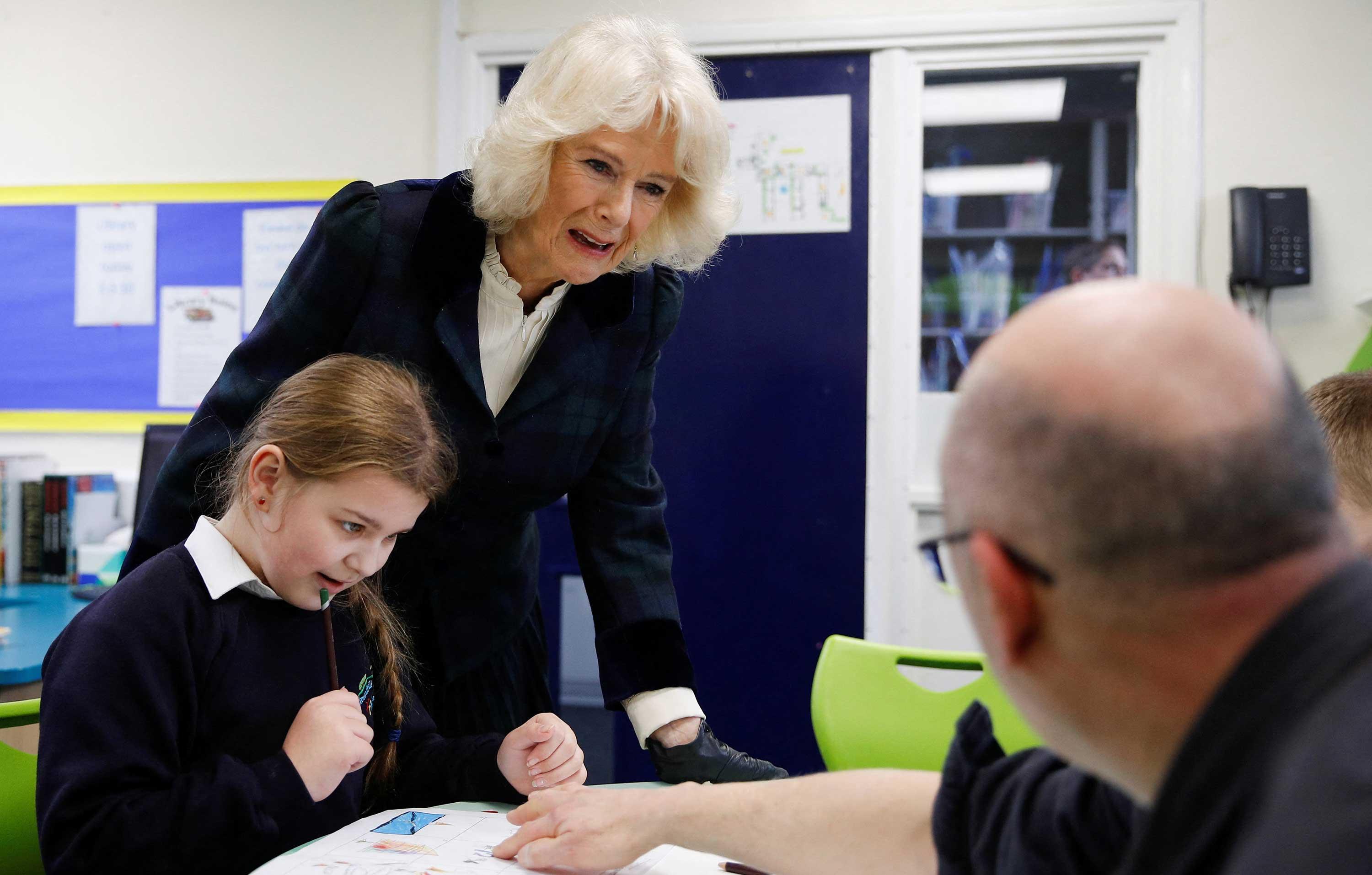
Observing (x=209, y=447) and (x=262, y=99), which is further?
(x=262, y=99)

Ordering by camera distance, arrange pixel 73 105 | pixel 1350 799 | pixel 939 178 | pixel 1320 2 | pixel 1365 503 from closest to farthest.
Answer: pixel 1350 799, pixel 1365 503, pixel 1320 2, pixel 939 178, pixel 73 105

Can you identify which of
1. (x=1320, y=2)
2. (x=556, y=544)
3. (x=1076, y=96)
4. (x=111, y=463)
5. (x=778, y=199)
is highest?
(x=1320, y=2)

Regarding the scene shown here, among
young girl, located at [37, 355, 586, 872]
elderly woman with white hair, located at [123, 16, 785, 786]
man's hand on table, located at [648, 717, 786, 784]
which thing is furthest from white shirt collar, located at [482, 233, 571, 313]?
man's hand on table, located at [648, 717, 786, 784]

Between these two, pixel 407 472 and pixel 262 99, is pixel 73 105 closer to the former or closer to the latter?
pixel 262 99

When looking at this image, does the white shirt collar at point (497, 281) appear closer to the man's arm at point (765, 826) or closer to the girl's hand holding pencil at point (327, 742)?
the girl's hand holding pencil at point (327, 742)

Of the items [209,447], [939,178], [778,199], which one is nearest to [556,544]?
[778,199]

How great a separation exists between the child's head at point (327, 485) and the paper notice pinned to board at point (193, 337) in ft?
6.09

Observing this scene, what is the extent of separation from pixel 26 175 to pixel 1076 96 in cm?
275

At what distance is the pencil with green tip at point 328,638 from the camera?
44.4 inches

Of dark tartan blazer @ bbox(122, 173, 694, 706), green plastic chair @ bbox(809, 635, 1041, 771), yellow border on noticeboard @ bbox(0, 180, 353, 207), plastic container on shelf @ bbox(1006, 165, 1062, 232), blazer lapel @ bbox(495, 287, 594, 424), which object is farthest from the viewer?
yellow border on noticeboard @ bbox(0, 180, 353, 207)

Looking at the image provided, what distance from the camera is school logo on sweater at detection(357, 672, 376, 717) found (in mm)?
1198

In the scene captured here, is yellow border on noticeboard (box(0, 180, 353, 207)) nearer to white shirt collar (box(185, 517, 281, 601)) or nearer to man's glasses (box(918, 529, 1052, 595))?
white shirt collar (box(185, 517, 281, 601))

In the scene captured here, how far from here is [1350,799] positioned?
354 millimetres

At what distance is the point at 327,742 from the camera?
3.32ft
